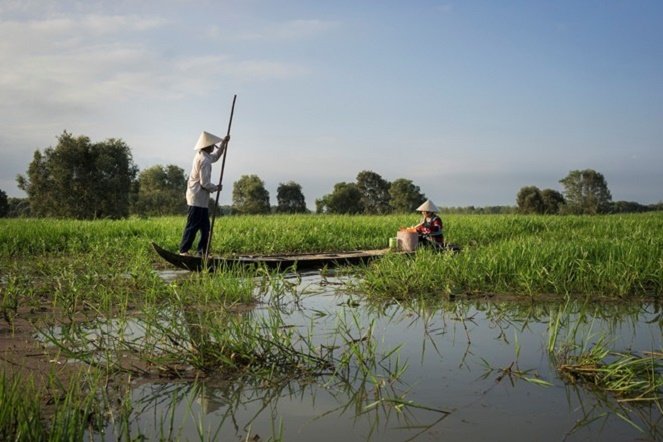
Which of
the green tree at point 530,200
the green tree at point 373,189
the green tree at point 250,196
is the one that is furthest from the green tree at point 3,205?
the green tree at point 530,200

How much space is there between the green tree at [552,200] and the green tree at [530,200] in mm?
472

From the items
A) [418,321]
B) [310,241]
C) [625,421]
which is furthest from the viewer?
[310,241]

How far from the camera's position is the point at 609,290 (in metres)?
7.18

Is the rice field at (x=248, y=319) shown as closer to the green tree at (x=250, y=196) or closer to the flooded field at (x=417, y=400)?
the flooded field at (x=417, y=400)

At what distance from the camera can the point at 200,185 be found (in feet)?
32.9

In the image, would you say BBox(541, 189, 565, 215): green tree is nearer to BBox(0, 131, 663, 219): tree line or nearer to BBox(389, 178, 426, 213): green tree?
BBox(0, 131, 663, 219): tree line

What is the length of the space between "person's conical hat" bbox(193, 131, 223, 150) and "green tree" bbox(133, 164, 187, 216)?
43391mm

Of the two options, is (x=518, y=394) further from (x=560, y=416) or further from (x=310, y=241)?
(x=310, y=241)

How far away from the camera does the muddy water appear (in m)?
3.00

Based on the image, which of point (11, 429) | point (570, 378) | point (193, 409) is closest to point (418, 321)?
point (570, 378)

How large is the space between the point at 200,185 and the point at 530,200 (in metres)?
63.9

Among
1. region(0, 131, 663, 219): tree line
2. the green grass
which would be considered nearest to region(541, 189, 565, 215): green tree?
region(0, 131, 663, 219): tree line

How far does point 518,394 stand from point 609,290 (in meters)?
4.29

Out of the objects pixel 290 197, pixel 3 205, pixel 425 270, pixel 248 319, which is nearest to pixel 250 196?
pixel 290 197
